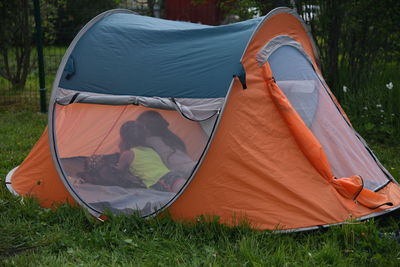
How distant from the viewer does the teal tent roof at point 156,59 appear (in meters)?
3.77

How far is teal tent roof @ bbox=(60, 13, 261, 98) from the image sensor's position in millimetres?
3770

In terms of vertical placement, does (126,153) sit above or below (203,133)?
below

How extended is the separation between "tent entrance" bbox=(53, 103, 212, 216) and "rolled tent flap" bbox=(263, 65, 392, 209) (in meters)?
0.49

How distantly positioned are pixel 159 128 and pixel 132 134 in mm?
225

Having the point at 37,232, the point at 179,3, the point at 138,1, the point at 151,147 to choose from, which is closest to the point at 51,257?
the point at 37,232

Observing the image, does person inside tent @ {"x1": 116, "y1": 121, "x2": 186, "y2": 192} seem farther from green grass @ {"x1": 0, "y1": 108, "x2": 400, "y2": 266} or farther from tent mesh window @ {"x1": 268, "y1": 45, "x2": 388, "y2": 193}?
tent mesh window @ {"x1": 268, "y1": 45, "x2": 388, "y2": 193}

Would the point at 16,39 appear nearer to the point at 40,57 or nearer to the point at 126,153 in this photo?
the point at 40,57

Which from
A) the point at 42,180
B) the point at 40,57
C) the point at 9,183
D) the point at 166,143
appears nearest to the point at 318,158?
the point at 166,143

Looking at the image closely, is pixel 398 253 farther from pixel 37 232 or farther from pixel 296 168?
pixel 37 232

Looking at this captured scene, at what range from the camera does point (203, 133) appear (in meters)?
3.72

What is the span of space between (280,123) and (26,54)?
226 inches

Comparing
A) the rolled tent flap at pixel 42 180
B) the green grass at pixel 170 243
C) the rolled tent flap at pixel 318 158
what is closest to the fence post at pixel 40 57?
the rolled tent flap at pixel 42 180

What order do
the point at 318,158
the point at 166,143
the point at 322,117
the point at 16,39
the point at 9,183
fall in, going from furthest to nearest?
1. the point at 16,39
2. the point at 9,183
3. the point at 322,117
4. the point at 166,143
5. the point at 318,158

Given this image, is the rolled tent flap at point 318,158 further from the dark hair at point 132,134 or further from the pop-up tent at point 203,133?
the dark hair at point 132,134
